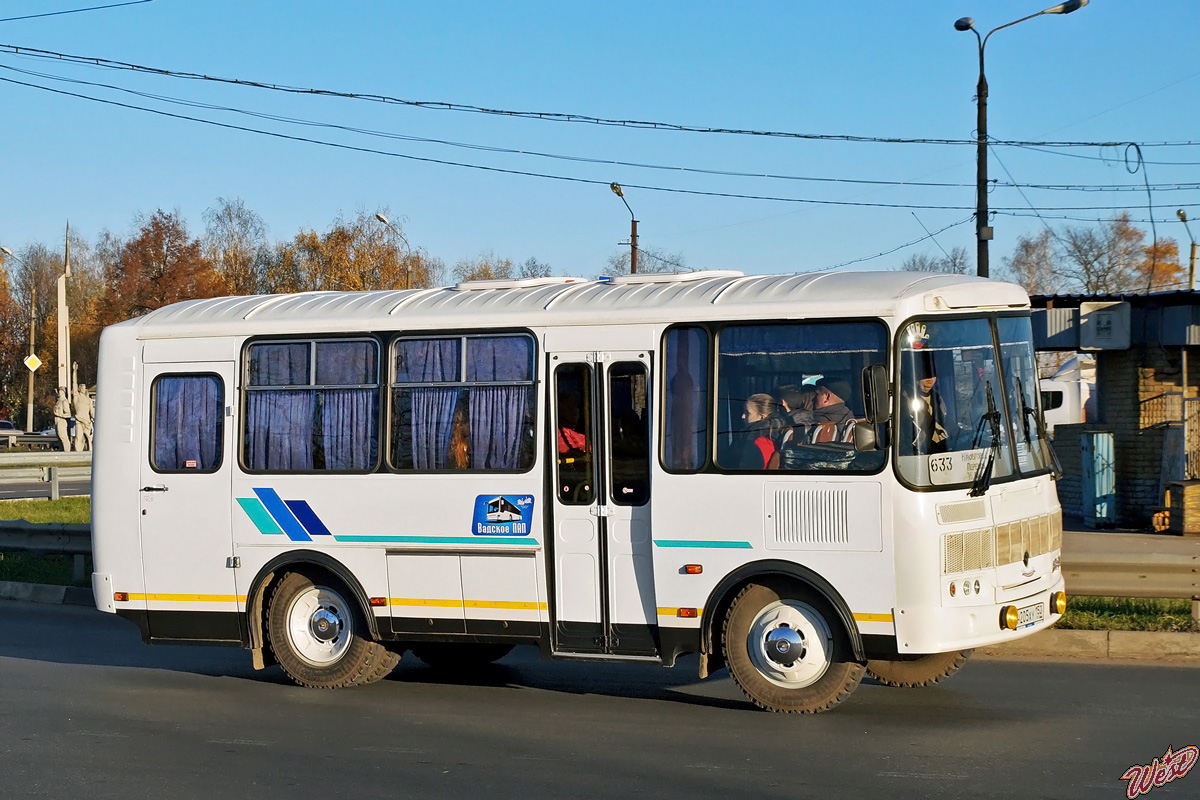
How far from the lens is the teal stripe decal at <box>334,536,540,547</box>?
939cm

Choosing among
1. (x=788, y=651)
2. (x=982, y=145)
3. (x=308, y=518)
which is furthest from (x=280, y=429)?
(x=982, y=145)

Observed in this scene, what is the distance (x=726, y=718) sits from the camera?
862 cm

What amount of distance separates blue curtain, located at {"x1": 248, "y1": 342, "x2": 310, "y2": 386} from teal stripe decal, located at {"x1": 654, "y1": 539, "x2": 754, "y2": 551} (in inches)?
128

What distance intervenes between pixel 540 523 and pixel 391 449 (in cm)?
140

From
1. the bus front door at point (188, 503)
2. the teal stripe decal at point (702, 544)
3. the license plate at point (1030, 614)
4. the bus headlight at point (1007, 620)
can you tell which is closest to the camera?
the bus headlight at point (1007, 620)

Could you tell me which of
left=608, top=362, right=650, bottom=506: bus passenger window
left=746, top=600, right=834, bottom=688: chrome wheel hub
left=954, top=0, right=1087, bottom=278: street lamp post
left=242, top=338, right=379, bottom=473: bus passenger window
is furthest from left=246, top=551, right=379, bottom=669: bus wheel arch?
left=954, top=0, right=1087, bottom=278: street lamp post

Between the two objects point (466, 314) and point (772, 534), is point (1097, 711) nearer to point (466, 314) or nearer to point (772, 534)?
point (772, 534)

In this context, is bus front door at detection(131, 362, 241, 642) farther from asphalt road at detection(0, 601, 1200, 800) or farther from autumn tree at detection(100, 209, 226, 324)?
autumn tree at detection(100, 209, 226, 324)

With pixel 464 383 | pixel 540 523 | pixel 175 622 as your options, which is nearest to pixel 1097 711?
pixel 540 523

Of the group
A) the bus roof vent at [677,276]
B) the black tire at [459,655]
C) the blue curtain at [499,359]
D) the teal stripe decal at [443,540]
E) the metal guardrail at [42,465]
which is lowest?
the black tire at [459,655]

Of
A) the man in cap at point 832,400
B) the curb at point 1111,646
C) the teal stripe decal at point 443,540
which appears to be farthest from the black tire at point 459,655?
the curb at point 1111,646

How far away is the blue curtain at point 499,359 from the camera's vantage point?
9578 millimetres

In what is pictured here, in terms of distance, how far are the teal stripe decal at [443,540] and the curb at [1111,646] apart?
415 cm

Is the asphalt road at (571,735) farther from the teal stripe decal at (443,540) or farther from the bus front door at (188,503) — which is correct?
the teal stripe decal at (443,540)
